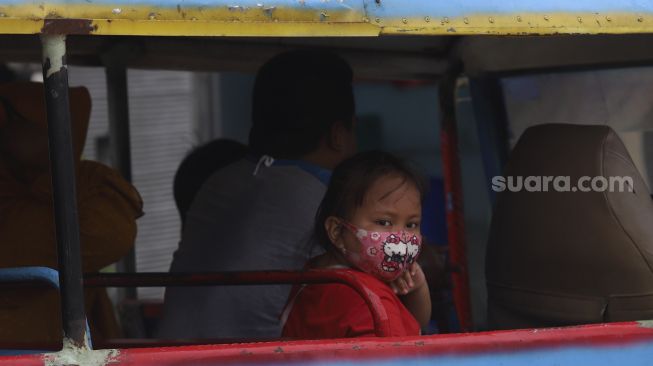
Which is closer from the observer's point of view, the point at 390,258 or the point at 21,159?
the point at 390,258

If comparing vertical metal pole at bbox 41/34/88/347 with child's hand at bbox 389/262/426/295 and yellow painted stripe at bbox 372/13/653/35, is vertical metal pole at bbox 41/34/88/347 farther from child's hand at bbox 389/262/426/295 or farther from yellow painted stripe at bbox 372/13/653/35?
child's hand at bbox 389/262/426/295

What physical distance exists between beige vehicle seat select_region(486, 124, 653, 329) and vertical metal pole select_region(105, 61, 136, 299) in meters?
1.66

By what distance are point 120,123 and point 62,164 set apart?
2233 mm

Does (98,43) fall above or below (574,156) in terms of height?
above

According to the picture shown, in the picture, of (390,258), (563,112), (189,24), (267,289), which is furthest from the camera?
(563,112)

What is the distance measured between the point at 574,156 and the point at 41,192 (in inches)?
52.2

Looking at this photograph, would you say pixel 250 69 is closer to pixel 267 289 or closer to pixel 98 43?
pixel 98 43

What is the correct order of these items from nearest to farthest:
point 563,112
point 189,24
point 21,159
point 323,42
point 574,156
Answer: point 189,24 → point 574,156 → point 21,159 → point 563,112 → point 323,42

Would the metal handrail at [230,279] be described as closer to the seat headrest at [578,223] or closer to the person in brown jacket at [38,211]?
the person in brown jacket at [38,211]

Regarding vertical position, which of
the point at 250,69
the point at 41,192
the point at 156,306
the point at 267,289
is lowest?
the point at 156,306

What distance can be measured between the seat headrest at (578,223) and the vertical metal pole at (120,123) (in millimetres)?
1664

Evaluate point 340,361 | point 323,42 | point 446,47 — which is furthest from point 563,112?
point 340,361

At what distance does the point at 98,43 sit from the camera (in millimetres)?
3691

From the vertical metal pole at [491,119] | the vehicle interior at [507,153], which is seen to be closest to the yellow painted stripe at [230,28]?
the vehicle interior at [507,153]
